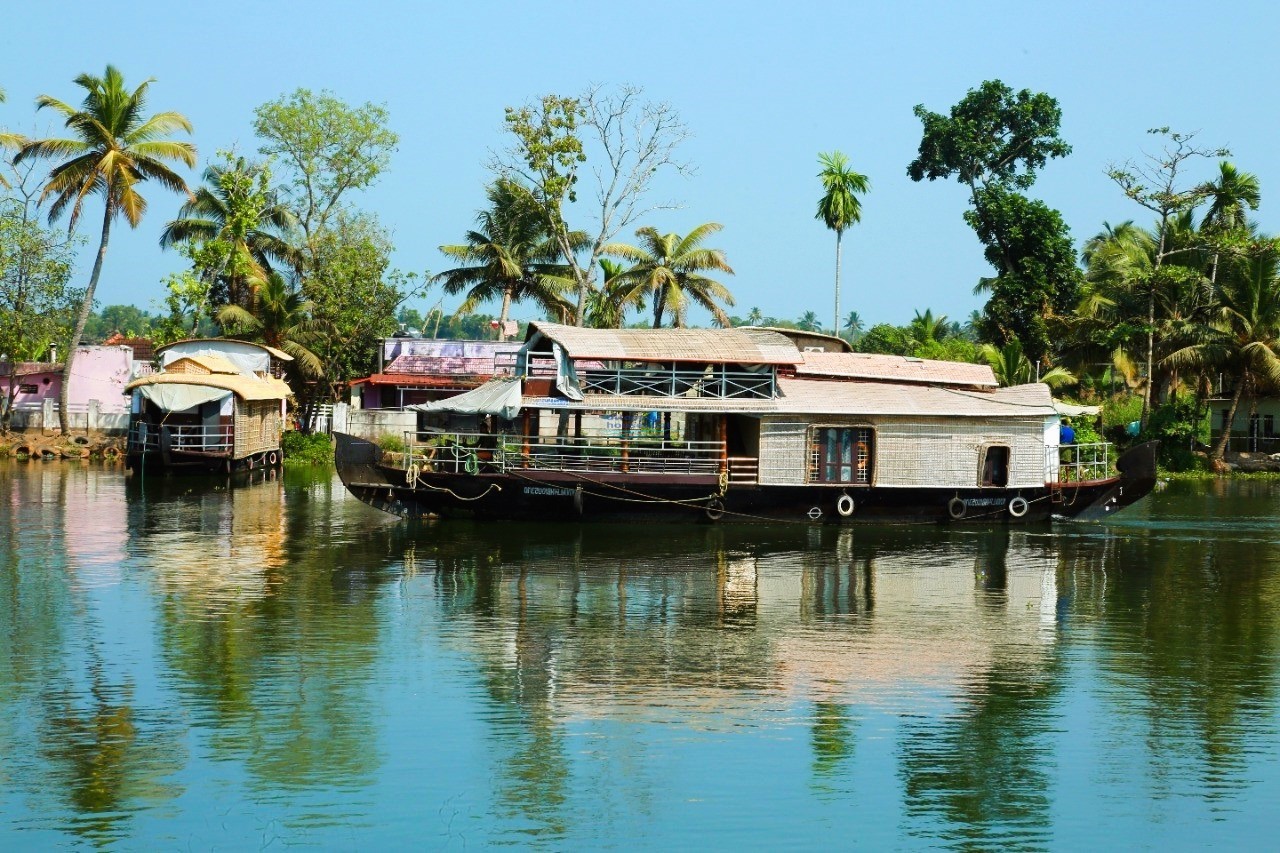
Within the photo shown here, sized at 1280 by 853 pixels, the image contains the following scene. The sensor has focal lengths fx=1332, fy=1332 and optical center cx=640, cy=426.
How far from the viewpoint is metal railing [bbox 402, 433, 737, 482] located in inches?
929

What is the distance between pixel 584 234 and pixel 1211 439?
21.4 metres

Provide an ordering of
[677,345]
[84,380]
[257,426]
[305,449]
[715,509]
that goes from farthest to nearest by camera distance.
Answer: [84,380] < [305,449] < [257,426] < [677,345] < [715,509]

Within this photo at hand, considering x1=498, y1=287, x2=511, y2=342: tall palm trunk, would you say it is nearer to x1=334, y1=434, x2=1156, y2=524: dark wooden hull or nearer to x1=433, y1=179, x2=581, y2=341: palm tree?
x1=433, y1=179, x2=581, y2=341: palm tree

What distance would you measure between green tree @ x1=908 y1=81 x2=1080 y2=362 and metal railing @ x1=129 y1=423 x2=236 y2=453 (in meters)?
24.8

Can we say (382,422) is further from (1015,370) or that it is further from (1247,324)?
(1247,324)

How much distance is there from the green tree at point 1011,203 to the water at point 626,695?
22453 mm

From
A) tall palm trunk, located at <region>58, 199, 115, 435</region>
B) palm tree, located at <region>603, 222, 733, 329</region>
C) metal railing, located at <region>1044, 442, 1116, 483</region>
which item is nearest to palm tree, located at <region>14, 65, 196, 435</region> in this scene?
tall palm trunk, located at <region>58, 199, 115, 435</region>

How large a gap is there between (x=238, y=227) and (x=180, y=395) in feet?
29.9

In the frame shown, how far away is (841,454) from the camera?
79.5 feet

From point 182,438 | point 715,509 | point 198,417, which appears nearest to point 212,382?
point 198,417

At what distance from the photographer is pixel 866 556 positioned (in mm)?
21656

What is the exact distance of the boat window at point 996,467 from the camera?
2461cm

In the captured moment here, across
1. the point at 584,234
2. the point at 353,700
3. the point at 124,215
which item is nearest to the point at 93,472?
the point at 124,215

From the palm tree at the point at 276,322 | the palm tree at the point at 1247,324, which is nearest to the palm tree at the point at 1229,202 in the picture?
the palm tree at the point at 1247,324
